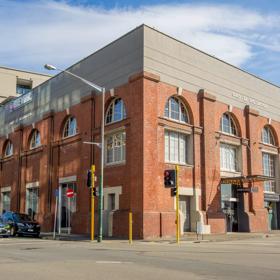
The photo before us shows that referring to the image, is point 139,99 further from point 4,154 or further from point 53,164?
point 4,154

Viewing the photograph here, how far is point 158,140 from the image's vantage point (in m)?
28.8

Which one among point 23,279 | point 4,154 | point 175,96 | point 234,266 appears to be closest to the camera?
point 23,279

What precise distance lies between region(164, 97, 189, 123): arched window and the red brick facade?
0.36 meters

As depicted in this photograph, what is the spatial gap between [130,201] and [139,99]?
625cm

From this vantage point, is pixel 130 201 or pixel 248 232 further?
pixel 248 232

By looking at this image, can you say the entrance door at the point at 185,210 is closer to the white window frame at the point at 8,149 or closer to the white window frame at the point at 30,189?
the white window frame at the point at 30,189

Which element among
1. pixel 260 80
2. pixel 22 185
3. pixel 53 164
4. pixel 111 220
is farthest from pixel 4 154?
pixel 260 80

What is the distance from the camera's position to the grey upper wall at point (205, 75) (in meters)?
29.9

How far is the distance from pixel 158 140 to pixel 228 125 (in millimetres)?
8925

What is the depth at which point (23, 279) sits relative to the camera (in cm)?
959

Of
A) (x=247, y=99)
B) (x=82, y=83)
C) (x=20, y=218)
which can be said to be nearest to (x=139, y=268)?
(x=20, y=218)

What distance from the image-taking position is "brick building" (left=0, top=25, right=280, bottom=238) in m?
28.5

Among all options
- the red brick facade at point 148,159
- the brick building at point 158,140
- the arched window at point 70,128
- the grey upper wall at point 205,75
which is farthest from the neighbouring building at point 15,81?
the grey upper wall at point 205,75

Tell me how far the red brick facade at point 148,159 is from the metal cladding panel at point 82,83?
2.88ft
